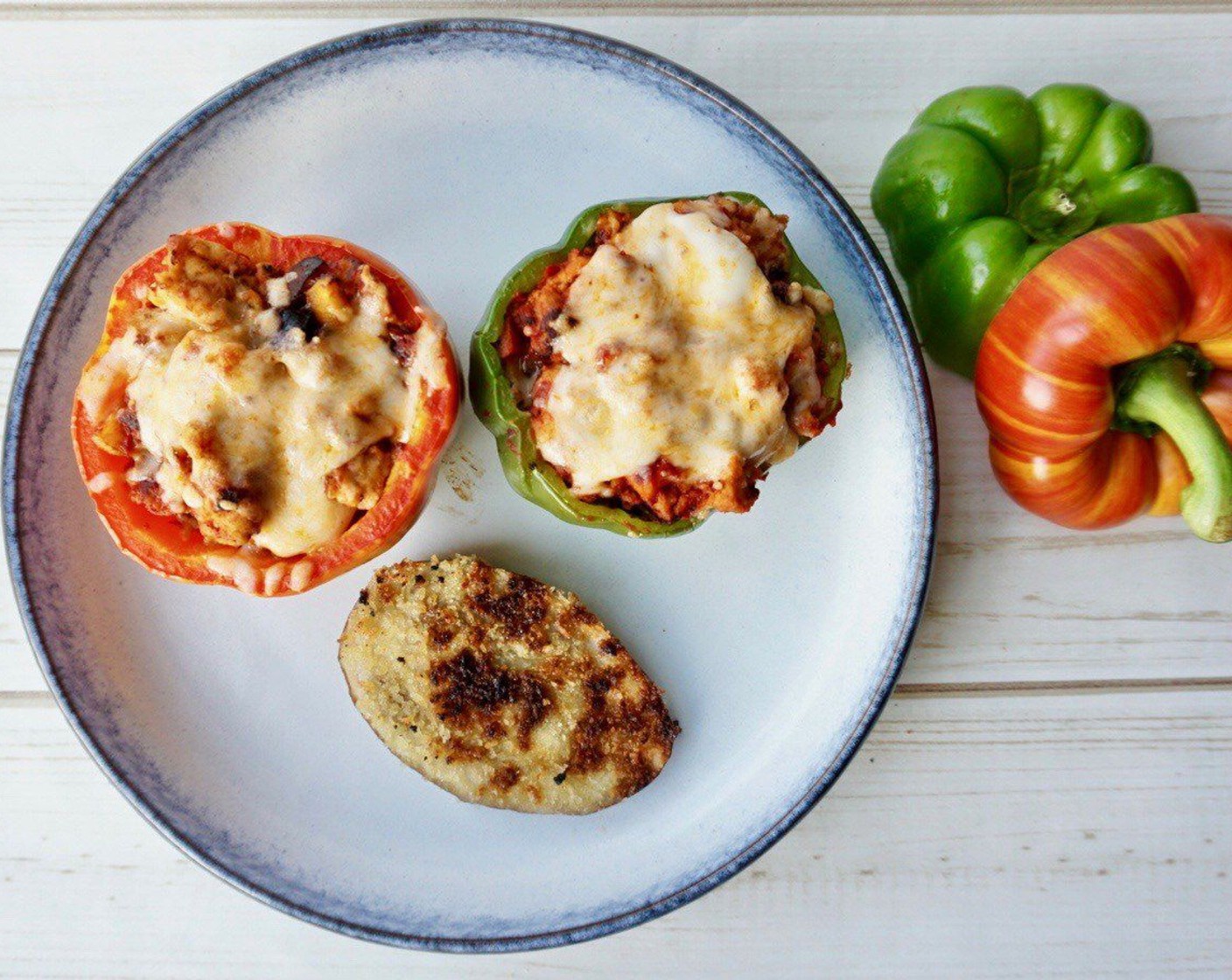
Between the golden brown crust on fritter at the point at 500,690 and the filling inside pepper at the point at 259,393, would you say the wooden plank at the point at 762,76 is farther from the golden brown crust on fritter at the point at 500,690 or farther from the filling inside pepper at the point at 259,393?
the golden brown crust on fritter at the point at 500,690

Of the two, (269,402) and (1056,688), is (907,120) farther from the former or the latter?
(269,402)

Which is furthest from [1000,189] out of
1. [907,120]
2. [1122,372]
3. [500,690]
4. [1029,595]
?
[500,690]

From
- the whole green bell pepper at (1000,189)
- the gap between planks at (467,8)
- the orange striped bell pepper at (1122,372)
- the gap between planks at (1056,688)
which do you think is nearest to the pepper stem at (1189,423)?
the orange striped bell pepper at (1122,372)

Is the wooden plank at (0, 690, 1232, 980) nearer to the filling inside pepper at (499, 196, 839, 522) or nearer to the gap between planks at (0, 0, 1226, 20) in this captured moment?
the filling inside pepper at (499, 196, 839, 522)

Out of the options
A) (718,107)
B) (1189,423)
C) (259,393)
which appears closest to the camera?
(259,393)

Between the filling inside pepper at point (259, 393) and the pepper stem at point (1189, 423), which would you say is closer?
the filling inside pepper at point (259, 393)

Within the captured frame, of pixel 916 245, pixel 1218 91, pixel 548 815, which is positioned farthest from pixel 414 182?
pixel 1218 91
